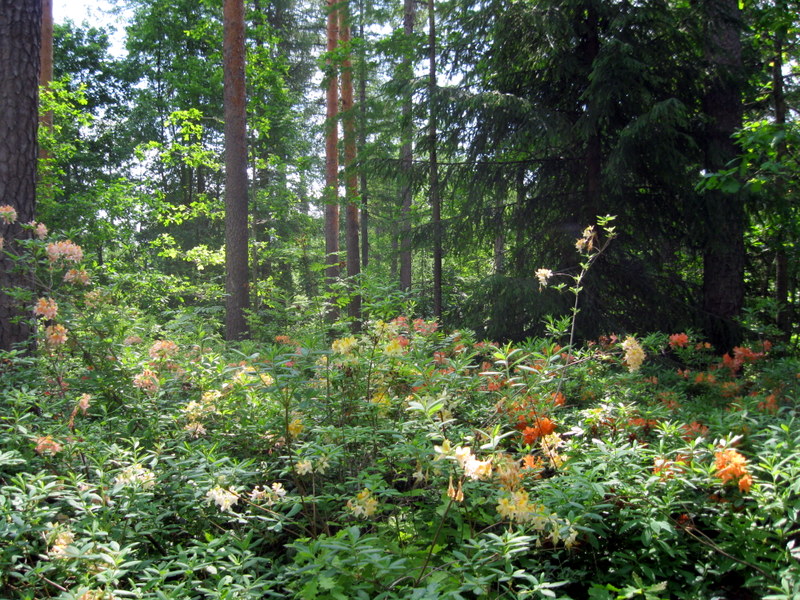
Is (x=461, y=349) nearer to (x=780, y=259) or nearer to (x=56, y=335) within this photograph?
(x=56, y=335)

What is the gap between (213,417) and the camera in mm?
2895

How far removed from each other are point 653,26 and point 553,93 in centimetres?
141

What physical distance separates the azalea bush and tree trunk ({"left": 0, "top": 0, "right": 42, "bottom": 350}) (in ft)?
3.76

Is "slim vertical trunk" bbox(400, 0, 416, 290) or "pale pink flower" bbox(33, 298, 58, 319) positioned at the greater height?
"slim vertical trunk" bbox(400, 0, 416, 290)

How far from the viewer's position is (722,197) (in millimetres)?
6402

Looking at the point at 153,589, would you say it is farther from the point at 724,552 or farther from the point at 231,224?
the point at 231,224

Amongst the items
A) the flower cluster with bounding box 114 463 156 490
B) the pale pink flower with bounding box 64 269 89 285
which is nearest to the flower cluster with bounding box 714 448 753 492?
the flower cluster with bounding box 114 463 156 490

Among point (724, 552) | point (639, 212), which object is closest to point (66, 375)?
point (724, 552)

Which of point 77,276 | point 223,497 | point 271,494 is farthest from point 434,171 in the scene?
point 223,497

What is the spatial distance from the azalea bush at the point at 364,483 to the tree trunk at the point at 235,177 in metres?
5.95

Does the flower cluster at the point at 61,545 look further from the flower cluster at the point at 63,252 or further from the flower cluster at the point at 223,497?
the flower cluster at the point at 63,252

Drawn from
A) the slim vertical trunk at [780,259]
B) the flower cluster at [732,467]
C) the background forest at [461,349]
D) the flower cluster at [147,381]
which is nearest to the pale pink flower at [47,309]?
the background forest at [461,349]

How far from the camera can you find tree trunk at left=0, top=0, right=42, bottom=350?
162 inches

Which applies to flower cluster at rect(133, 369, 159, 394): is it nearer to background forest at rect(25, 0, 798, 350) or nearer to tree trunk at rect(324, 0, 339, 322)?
background forest at rect(25, 0, 798, 350)
